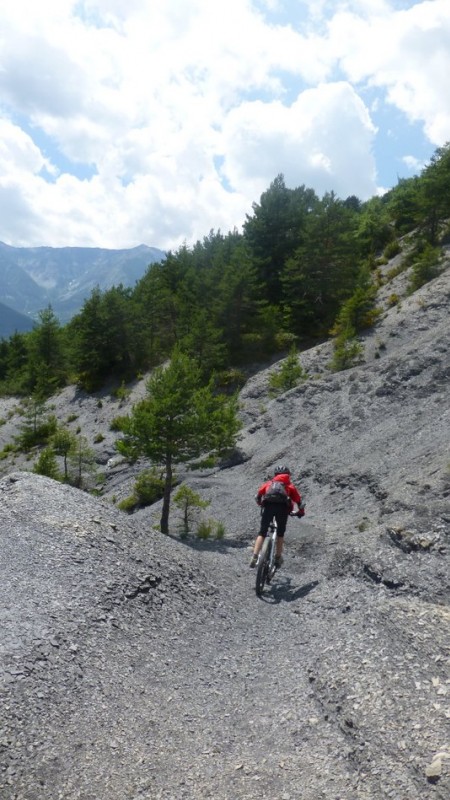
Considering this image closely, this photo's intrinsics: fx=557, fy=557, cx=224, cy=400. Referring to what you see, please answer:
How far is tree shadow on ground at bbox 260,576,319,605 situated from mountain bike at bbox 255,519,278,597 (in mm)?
312

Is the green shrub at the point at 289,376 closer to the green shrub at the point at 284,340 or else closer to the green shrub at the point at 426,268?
the green shrub at the point at 284,340

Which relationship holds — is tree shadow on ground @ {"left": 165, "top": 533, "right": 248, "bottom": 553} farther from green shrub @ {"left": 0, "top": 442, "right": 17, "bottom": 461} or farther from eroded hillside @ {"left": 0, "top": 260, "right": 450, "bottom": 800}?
green shrub @ {"left": 0, "top": 442, "right": 17, "bottom": 461}

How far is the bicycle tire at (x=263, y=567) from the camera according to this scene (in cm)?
1218

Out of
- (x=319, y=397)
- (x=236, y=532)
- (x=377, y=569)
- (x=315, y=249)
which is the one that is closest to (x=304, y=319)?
(x=315, y=249)

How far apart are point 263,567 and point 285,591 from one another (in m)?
1.08

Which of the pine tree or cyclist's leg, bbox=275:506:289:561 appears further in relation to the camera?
the pine tree

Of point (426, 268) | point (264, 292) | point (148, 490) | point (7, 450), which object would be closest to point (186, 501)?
point (148, 490)

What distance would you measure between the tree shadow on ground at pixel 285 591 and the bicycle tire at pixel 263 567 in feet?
→ 0.75

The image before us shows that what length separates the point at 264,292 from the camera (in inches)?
2077

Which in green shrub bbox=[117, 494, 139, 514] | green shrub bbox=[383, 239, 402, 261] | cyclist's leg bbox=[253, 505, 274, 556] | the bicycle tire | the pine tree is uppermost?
green shrub bbox=[383, 239, 402, 261]

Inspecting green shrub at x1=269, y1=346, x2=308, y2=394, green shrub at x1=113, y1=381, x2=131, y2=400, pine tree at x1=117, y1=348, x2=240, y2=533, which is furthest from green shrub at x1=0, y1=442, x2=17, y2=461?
pine tree at x1=117, y1=348, x2=240, y2=533

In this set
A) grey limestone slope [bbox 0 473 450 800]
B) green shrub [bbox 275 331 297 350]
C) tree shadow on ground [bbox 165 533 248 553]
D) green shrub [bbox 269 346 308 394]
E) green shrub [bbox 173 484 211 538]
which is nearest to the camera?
grey limestone slope [bbox 0 473 450 800]

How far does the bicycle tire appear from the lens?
40.0 feet

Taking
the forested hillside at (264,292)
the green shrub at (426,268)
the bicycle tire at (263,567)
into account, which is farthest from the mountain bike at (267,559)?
the green shrub at (426,268)
